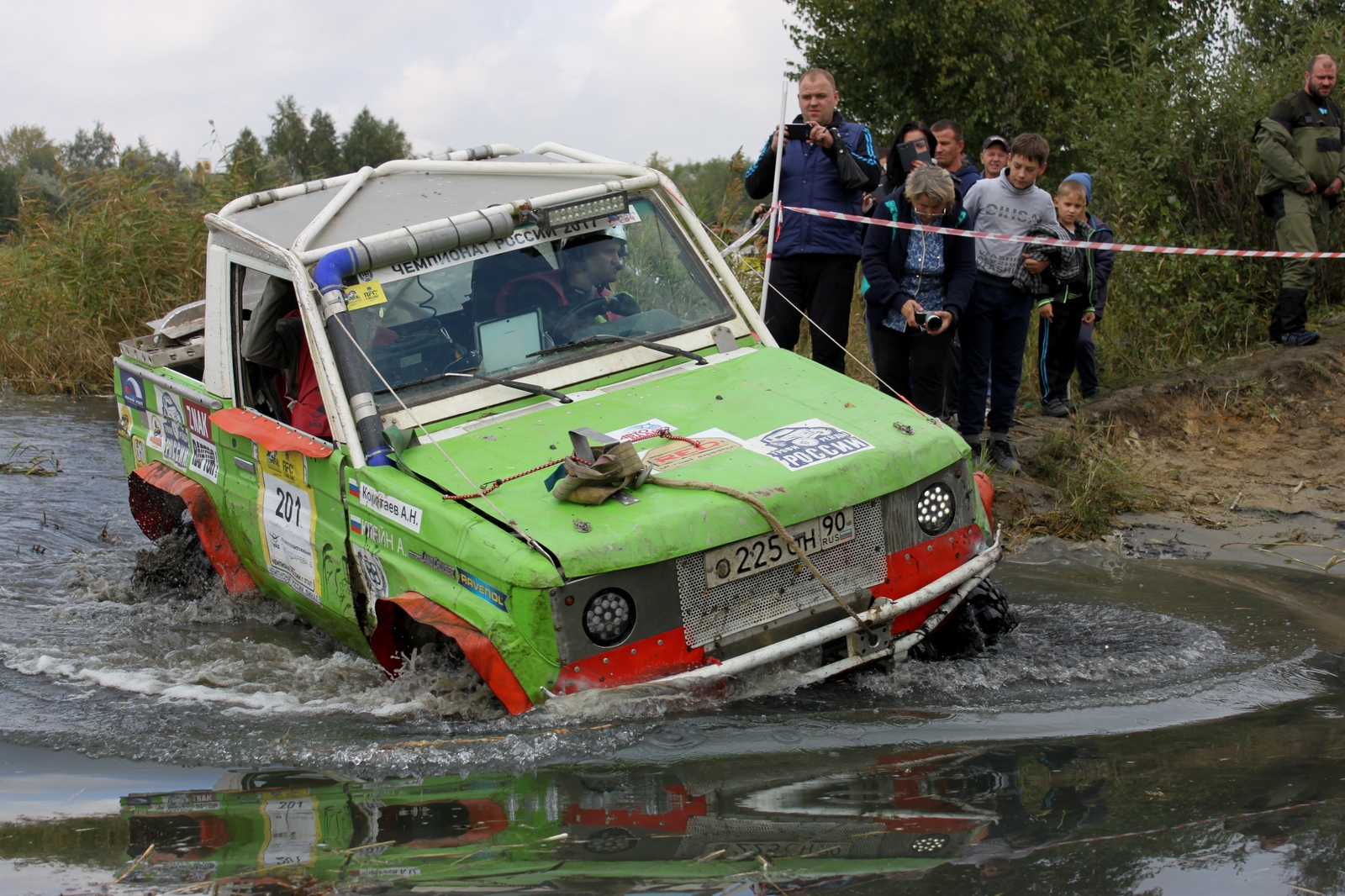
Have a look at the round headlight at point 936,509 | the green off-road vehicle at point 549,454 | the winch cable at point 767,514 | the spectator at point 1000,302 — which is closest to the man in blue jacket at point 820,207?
the spectator at point 1000,302

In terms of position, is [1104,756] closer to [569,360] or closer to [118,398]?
[569,360]

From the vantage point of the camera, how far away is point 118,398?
6.98m

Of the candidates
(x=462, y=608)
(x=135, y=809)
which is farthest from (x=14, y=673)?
(x=462, y=608)

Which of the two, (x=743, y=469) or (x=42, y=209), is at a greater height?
(x=42, y=209)

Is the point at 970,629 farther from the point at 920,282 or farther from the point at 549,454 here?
the point at 920,282

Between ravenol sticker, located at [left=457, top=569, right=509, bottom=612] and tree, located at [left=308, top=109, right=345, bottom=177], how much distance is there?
38.9 metres

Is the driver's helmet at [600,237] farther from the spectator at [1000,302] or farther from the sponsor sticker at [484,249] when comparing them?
A: the spectator at [1000,302]

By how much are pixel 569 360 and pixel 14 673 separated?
110 inches

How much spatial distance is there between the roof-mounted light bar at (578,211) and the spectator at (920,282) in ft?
5.93

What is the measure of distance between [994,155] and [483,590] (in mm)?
5874

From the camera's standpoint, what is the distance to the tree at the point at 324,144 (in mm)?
41438

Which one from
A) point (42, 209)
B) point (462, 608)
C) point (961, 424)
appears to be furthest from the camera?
point (42, 209)

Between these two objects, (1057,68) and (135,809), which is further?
(1057,68)

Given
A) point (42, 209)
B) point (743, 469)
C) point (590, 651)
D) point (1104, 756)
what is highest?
point (42, 209)
